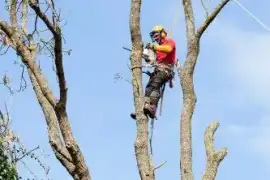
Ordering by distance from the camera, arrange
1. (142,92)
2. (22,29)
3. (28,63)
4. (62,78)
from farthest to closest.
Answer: (22,29)
(142,92)
(28,63)
(62,78)

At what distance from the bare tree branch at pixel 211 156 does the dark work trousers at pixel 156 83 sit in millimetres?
680

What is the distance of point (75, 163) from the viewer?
513 cm

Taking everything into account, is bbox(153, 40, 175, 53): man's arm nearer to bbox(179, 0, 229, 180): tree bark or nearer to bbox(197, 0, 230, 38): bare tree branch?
bbox(179, 0, 229, 180): tree bark

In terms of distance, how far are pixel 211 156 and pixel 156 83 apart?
105 centimetres

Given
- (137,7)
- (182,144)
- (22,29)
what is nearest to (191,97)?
(182,144)

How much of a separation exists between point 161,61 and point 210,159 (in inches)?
49.5

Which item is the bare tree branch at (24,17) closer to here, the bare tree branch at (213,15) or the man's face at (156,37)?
the man's face at (156,37)

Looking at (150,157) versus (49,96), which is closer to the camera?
(49,96)

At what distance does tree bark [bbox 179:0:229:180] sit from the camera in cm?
566

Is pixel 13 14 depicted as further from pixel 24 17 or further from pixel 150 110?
pixel 150 110

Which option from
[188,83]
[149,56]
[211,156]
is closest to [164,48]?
[149,56]

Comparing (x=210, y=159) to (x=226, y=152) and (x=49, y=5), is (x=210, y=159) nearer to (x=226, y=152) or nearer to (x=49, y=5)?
(x=226, y=152)

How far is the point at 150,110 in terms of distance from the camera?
5.83 meters

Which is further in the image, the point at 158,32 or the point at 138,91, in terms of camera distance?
the point at 158,32
